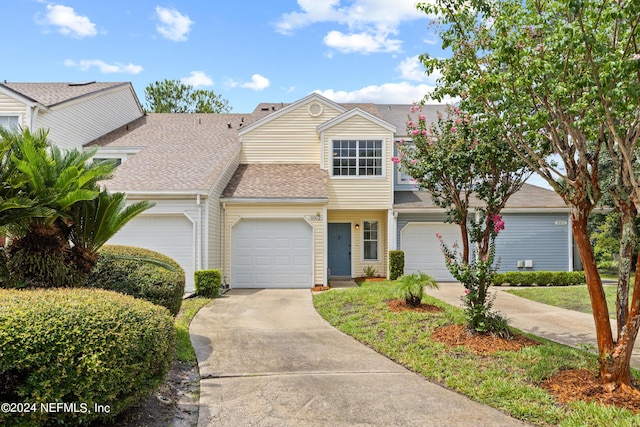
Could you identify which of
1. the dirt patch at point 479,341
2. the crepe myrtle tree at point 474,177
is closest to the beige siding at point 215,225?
the crepe myrtle tree at point 474,177

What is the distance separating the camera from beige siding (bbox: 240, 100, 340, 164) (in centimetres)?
1595

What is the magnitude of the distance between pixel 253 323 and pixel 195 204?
5180 millimetres

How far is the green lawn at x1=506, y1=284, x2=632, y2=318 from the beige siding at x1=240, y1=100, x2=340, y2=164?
8432mm

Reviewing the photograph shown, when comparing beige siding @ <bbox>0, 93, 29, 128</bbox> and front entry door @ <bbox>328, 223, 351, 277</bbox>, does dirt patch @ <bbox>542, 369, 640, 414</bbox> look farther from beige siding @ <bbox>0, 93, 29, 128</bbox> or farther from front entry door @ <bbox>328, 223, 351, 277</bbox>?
beige siding @ <bbox>0, 93, 29, 128</bbox>

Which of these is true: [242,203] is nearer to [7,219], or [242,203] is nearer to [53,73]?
[7,219]

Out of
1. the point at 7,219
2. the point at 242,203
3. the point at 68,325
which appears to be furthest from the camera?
the point at 242,203

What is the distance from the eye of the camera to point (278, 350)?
256 inches

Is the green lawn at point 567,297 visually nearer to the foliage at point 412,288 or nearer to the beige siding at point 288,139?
the foliage at point 412,288

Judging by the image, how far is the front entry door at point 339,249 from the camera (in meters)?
16.3

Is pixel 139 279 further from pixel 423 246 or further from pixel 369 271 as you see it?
pixel 423 246

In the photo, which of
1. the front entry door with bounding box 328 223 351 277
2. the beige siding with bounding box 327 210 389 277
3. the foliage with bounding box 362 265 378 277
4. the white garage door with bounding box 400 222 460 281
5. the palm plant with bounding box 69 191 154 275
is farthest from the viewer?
the front entry door with bounding box 328 223 351 277

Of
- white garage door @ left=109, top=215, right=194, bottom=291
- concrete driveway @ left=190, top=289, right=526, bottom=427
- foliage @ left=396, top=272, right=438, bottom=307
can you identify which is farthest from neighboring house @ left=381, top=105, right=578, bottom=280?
concrete driveway @ left=190, top=289, right=526, bottom=427

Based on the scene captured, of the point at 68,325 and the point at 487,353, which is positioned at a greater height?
the point at 68,325

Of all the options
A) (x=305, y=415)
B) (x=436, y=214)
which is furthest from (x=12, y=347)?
(x=436, y=214)
